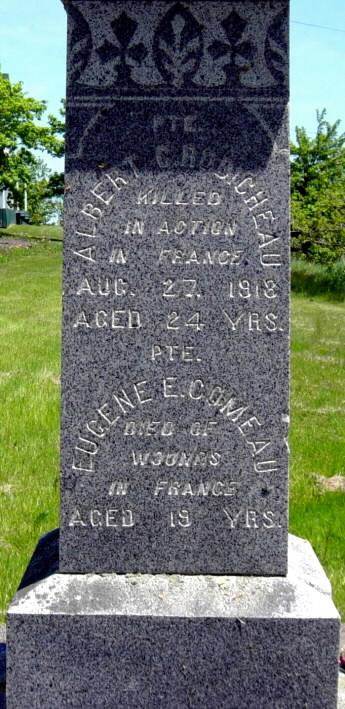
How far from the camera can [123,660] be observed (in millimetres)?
3107

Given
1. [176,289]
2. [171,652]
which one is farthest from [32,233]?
[171,652]

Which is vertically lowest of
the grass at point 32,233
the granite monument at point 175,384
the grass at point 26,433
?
the grass at point 26,433

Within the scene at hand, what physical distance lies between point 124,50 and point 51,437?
186 inches

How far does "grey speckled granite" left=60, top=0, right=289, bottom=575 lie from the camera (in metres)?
3.11

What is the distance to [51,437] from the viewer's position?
24.0 ft

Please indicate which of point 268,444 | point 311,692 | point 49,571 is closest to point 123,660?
point 49,571

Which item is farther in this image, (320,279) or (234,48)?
(320,279)

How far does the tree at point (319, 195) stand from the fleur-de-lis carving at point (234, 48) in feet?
65.7

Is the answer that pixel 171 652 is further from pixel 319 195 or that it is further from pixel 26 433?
pixel 319 195

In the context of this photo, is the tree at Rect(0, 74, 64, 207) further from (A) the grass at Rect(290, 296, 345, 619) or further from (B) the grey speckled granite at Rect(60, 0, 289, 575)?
(B) the grey speckled granite at Rect(60, 0, 289, 575)

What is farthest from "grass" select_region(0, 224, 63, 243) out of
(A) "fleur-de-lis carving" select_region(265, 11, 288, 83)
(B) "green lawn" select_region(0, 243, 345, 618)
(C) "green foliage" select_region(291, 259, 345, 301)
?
(A) "fleur-de-lis carving" select_region(265, 11, 288, 83)

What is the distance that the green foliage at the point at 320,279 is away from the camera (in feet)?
77.5

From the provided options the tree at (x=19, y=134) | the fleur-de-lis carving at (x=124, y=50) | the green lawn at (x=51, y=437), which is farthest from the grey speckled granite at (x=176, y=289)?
the tree at (x=19, y=134)

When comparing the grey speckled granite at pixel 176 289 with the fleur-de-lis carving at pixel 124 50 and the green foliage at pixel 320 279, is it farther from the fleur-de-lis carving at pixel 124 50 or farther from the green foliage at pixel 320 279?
the green foliage at pixel 320 279
